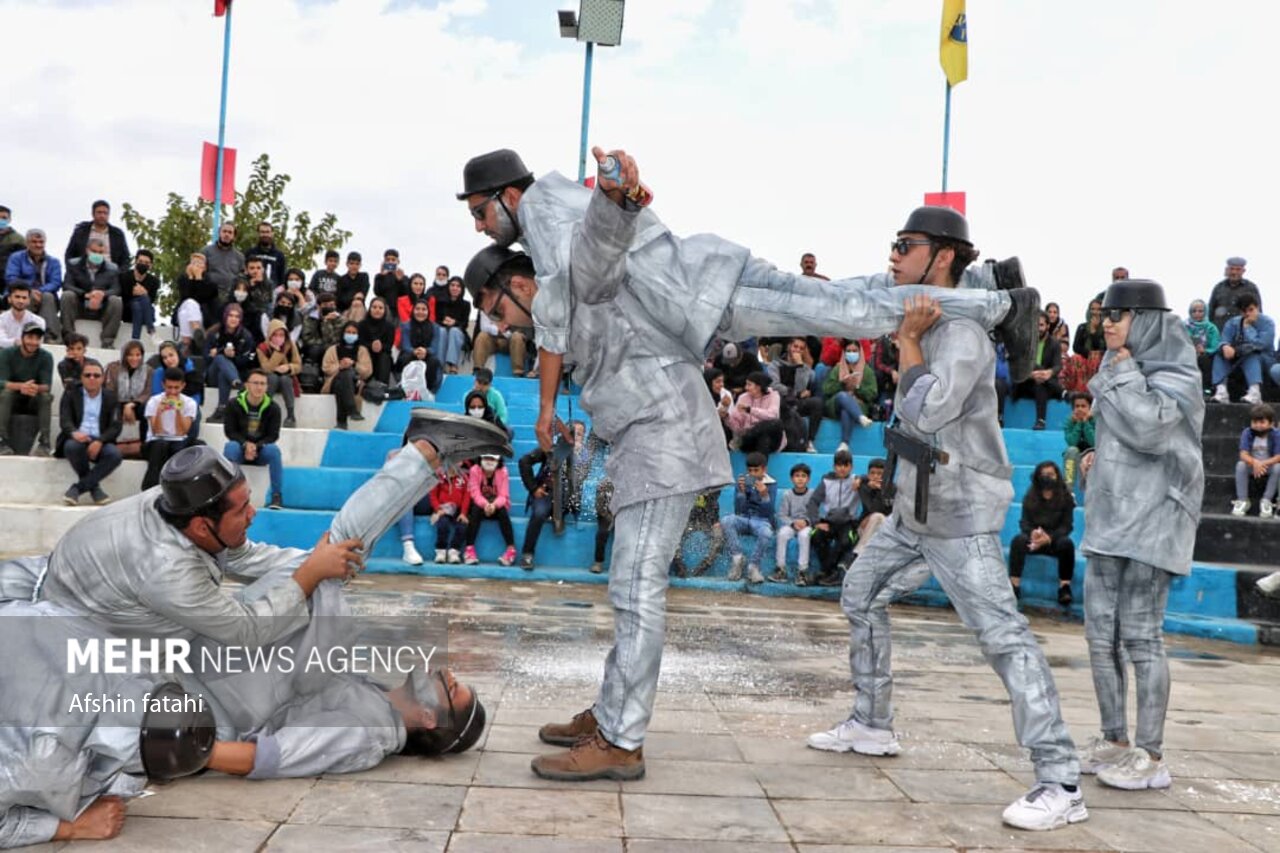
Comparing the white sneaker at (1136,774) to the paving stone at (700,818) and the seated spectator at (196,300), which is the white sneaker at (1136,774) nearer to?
the paving stone at (700,818)

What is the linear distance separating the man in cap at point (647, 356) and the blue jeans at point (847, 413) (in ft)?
33.3

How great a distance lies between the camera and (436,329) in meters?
16.0

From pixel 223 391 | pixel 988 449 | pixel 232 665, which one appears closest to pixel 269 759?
pixel 232 665

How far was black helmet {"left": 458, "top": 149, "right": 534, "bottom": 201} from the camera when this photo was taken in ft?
13.1

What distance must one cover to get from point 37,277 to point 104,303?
817 mm

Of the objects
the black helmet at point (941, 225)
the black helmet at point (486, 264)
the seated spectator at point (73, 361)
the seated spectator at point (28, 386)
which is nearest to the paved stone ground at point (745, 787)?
the black helmet at point (486, 264)

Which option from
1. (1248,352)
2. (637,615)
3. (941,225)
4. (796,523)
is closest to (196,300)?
(796,523)

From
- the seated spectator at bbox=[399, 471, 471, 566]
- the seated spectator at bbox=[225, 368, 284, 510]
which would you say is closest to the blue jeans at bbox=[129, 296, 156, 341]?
the seated spectator at bbox=[225, 368, 284, 510]

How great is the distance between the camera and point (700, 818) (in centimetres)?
333

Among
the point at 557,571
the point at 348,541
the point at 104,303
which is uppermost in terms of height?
the point at 104,303

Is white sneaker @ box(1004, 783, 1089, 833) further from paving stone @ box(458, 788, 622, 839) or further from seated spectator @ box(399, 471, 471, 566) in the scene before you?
seated spectator @ box(399, 471, 471, 566)

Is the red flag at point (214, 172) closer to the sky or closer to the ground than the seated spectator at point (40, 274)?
closer to the sky

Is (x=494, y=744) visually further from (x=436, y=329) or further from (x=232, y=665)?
(x=436, y=329)

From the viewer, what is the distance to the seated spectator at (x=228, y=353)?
13.6 meters
